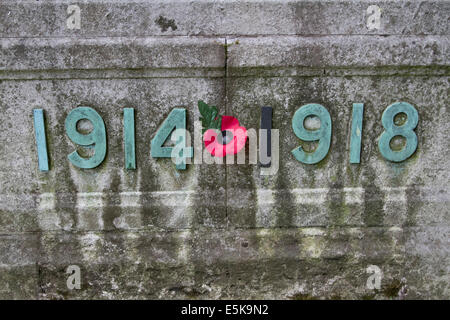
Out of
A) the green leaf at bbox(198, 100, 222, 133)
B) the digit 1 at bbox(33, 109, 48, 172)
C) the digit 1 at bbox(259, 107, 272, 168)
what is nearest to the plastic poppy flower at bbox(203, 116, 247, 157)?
the green leaf at bbox(198, 100, 222, 133)

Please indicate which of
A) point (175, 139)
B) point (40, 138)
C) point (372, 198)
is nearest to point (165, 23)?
point (175, 139)

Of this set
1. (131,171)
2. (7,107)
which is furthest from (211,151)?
(7,107)

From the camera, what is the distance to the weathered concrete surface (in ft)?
9.06

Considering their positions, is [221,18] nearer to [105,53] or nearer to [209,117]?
[209,117]

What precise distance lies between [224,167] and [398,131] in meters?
1.37

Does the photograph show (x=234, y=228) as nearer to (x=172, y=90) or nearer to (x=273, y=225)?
(x=273, y=225)

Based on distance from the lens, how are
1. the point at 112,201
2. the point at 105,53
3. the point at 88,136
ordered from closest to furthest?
the point at 105,53 → the point at 88,136 → the point at 112,201

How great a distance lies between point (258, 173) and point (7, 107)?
1.99 metres

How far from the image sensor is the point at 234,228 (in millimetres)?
3012

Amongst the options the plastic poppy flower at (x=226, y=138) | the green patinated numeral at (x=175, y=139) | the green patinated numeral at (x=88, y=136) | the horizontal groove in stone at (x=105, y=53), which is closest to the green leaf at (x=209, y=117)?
the plastic poppy flower at (x=226, y=138)

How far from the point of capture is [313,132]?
288cm

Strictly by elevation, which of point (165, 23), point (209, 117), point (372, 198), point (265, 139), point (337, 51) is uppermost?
point (165, 23)

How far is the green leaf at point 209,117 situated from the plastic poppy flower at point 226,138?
31 mm

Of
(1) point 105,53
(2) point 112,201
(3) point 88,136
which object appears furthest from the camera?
(2) point 112,201
